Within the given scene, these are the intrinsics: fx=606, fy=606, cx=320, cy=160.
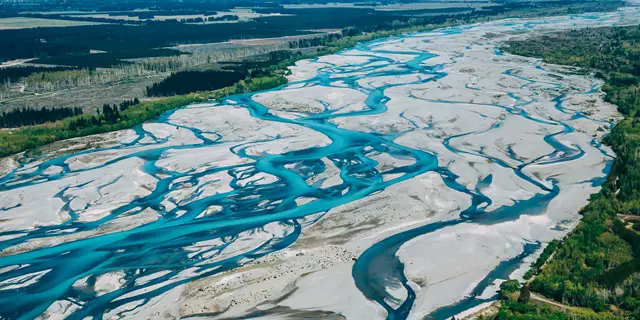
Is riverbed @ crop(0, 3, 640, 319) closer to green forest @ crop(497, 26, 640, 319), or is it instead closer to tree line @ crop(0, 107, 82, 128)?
green forest @ crop(497, 26, 640, 319)

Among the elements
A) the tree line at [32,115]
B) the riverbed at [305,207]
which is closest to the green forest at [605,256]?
the riverbed at [305,207]

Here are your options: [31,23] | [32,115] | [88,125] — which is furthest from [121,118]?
[31,23]

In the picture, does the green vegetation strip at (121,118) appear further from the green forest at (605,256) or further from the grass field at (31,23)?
the grass field at (31,23)

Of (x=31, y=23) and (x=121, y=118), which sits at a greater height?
(x=31, y=23)

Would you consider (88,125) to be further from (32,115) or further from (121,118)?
(32,115)

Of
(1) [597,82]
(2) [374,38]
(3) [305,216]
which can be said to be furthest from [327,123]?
(2) [374,38]

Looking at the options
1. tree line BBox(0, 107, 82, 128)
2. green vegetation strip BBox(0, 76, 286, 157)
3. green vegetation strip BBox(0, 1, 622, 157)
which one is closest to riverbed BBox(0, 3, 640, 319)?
green vegetation strip BBox(0, 76, 286, 157)
